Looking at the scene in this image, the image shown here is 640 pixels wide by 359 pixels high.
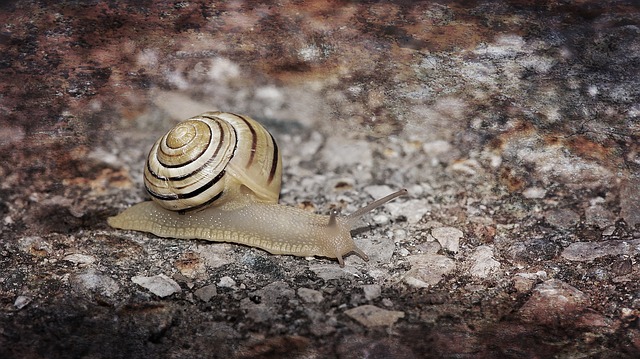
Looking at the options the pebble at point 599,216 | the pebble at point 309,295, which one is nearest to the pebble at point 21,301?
the pebble at point 309,295

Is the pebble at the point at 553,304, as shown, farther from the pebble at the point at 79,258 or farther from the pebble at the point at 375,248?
the pebble at the point at 79,258

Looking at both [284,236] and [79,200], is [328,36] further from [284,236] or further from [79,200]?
[79,200]

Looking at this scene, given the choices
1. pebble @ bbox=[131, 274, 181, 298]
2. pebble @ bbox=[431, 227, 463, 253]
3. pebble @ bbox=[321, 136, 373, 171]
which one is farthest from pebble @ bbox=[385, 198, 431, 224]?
pebble @ bbox=[131, 274, 181, 298]

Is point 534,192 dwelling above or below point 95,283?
above

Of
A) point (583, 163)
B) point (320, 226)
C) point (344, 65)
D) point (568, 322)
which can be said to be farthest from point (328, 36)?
point (568, 322)

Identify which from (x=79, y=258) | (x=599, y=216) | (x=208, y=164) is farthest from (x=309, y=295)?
(x=599, y=216)

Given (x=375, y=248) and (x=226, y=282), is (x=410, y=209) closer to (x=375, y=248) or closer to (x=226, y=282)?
(x=375, y=248)

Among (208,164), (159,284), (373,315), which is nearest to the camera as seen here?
(373,315)
